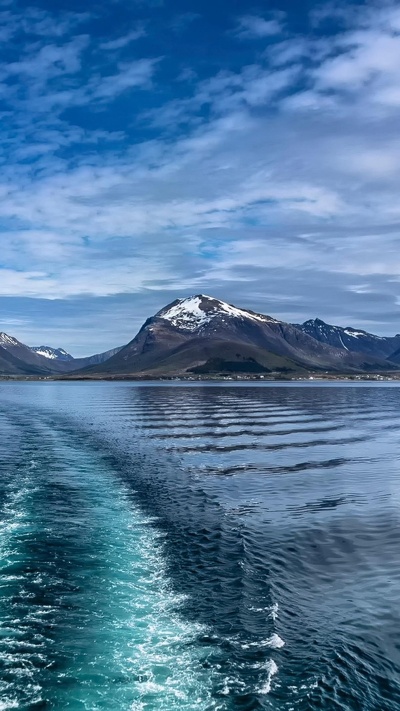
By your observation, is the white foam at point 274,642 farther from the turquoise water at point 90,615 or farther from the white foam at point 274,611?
the turquoise water at point 90,615

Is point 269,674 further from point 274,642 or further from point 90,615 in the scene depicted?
point 90,615

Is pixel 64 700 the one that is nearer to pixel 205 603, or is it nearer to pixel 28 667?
pixel 28 667

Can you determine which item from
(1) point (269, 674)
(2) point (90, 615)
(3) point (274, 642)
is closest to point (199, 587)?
(2) point (90, 615)

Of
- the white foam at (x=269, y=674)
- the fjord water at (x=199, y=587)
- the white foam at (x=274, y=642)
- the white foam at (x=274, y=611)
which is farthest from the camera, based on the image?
the white foam at (x=274, y=611)

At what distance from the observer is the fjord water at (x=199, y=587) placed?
15906mm

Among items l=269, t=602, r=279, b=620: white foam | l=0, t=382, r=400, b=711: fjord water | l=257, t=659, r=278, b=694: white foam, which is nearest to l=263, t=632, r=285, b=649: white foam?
l=0, t=382, r=400, b=711: fjord water

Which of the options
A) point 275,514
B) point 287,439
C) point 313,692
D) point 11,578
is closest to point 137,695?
point 313,692

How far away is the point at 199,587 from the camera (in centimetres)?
2298

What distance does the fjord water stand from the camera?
52.2 feet

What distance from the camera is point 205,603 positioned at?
70.0 ft

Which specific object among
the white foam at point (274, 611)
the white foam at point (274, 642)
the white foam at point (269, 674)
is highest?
the white foam at point (274, 611)

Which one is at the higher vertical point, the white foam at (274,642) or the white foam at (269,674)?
the white foam at (274,642)

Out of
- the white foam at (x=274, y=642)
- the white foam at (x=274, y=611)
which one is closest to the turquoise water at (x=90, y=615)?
the white foam at (x=274, y=642)

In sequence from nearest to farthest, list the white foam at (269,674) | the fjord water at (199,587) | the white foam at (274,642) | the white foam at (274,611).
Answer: the white foam at (269,674) < the fjord water at (199,587) < the white foam at (274,642) < the white foam at (274,611)
